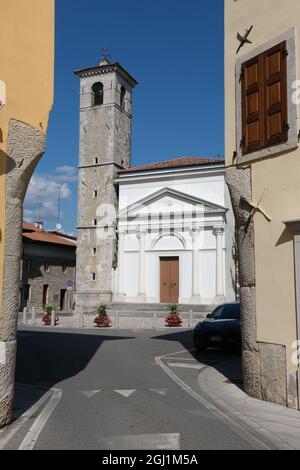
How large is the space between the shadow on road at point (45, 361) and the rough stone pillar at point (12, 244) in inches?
35.8

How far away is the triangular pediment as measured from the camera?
36.7 meters

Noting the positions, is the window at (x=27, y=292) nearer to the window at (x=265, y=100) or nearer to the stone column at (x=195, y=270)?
the stone column at (x=195, y=270)

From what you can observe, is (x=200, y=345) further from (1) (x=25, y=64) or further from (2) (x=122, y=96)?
(2) (x=122, y=96)

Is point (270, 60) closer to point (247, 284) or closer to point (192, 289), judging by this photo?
point (247, 284)

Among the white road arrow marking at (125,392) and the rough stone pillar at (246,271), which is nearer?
the rough stone pillar at (246,271)

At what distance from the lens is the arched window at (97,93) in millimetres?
44375

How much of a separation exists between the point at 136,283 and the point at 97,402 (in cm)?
3099

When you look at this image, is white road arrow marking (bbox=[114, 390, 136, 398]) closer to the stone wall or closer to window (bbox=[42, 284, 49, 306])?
the stone wall

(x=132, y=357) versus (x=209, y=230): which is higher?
(x=209, y=230)

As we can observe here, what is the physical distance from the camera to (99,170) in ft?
140

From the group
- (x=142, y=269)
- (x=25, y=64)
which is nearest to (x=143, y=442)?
(x=25, y=64)

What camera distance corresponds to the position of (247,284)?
838 cm

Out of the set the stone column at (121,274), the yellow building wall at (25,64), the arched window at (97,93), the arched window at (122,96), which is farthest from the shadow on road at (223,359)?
the arched window at (122,96)

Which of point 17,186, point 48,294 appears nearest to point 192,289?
point 48,294
